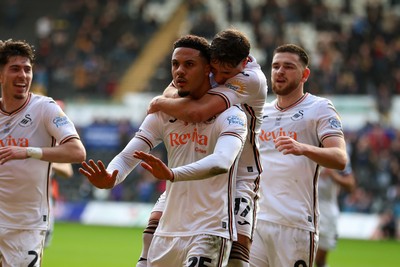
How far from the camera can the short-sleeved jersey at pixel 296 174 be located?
8.68 m

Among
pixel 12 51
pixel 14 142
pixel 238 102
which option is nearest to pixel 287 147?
pixel 238 102

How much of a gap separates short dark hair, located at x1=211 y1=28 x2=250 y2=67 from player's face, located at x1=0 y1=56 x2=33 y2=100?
201cm

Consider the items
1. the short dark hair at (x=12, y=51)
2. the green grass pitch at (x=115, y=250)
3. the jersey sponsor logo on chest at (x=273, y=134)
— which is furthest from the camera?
the green grass pitch at (x=115, y=250)

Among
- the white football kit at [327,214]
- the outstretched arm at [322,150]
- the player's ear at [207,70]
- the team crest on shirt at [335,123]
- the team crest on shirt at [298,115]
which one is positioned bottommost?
the white football kit at [327,214]

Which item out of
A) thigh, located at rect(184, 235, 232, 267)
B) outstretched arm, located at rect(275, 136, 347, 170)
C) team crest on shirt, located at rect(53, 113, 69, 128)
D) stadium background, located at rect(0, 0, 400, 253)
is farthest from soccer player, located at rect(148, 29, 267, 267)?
stadium background, located at rect(0, 0, 400, 253)

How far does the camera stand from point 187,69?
6.98 m

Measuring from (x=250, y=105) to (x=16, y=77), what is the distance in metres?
2.21

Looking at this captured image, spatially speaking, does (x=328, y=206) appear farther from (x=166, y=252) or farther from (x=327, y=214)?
(x=166, y=252)

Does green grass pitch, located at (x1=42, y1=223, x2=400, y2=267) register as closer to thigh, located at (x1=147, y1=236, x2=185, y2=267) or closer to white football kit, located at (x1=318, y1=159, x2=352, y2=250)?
white football kit, located at (x1=318, y1=159, x2=352, y2=250)

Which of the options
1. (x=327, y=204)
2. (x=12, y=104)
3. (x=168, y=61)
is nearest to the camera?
(x=12, y=104)

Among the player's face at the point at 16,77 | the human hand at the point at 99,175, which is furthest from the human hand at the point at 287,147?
the player's face at the point at 16,77

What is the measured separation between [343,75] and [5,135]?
2160 cm

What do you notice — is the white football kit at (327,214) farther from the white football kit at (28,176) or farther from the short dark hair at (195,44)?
the short dark hair at (195,44)

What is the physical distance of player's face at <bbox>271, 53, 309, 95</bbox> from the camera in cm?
893
